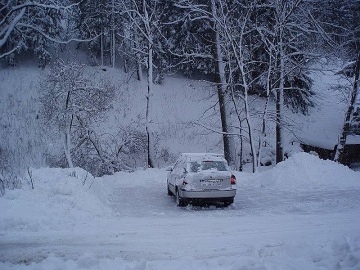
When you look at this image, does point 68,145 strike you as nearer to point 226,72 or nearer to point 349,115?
point 226,72

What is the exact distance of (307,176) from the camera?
14.4m

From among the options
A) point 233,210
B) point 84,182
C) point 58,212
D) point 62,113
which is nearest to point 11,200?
point 58,212

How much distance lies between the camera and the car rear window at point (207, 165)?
11.2 metres

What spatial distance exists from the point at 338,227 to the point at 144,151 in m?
17.4

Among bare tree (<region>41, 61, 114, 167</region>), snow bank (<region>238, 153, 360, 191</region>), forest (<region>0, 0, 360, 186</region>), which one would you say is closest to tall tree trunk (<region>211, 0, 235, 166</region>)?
forest (<region>0, 0, 360, 186</region>)

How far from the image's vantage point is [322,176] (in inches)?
567

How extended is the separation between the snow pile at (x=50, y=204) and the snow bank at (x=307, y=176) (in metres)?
7.91

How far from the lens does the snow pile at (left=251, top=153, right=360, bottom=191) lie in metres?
13.8

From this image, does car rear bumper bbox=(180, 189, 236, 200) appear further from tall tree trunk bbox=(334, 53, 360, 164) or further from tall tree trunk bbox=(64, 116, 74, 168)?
tall tree trunk bbox=(334, 53, 360, 164)

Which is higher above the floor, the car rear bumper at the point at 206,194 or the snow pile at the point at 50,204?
the snow pile at the point at 50,204

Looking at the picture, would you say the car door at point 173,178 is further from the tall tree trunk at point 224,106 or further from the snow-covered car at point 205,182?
the tall tree trunk at point 224,106

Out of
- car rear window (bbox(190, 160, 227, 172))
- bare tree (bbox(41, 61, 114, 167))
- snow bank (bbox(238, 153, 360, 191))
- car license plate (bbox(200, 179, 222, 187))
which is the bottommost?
snow bank (bbox(238, 153, 360, 191))

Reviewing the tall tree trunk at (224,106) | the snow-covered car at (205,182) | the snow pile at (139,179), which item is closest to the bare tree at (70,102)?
the snow pile at (139,179)

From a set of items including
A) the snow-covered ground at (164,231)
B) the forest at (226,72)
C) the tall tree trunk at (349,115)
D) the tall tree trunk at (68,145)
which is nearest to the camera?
the snow-covered ground at (164,231)
